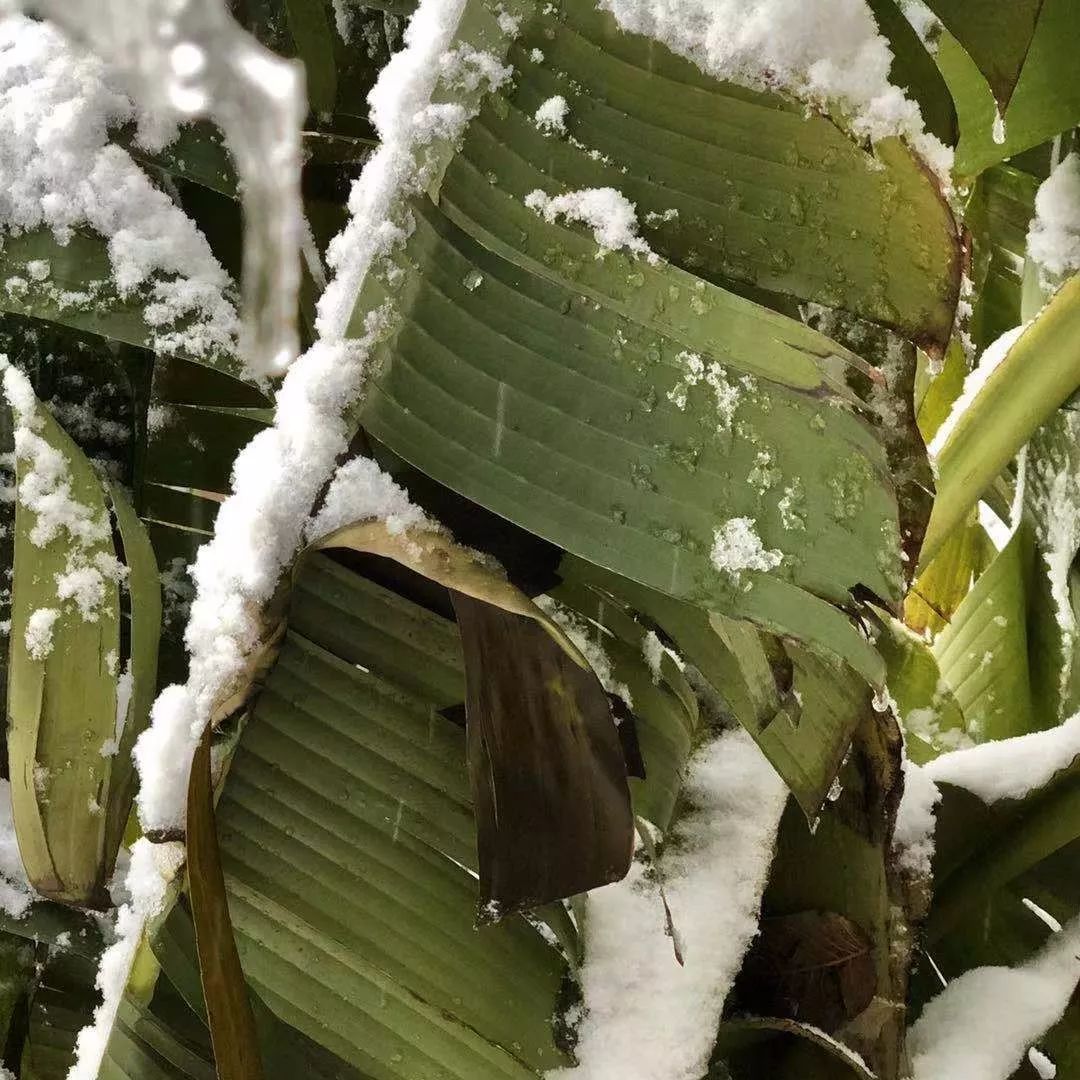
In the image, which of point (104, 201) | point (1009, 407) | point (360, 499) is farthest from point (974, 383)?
point (104, 201)

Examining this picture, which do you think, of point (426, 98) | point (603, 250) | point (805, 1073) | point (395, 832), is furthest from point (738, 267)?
point (805, 1073)

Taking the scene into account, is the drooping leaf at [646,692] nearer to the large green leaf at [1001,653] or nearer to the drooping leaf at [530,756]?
the drooping leaf at [530,756]

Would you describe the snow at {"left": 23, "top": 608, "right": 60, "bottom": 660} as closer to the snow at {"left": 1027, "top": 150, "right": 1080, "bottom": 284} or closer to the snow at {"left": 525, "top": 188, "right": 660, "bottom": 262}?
the snow at {"left": 525, "top": 188, "right": 660, "bottom": 262}

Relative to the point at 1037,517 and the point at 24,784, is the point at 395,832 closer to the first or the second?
the point at 24,784

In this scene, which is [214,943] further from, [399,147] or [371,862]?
[399,147]

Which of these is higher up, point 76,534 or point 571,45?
point 571,45

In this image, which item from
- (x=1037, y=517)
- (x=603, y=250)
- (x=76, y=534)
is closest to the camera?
(x=603, y=250)
